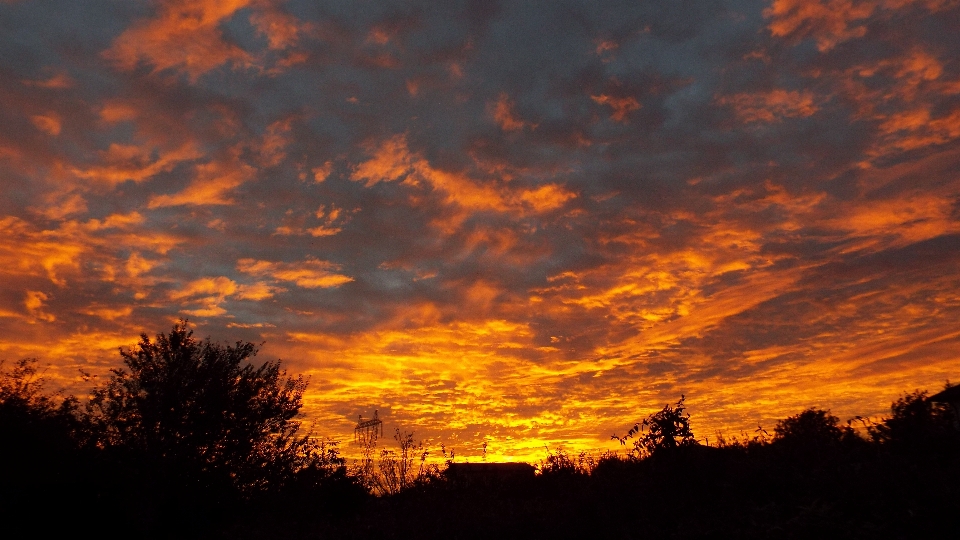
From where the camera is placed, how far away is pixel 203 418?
80.3 feet

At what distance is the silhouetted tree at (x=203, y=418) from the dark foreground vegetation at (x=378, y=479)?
52mm

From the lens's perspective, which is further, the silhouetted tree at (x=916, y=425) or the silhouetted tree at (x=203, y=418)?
the silhouetted tree at (x=203, y=418)

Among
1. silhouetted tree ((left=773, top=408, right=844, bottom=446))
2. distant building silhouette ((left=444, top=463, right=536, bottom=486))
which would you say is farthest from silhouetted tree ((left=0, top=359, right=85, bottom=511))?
silhouetted tree ((left=773, top=408, right=844, bottom=446))

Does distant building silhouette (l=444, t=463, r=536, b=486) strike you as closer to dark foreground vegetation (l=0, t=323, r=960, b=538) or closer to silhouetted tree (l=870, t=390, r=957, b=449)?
dark foreground vegetation (l=0, t=323, r=960, b=538)

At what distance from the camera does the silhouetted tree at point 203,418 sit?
23.5 metres

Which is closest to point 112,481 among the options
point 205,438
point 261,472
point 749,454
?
point 205,438

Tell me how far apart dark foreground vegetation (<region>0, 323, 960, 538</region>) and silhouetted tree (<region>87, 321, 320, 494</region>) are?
0.17 ft

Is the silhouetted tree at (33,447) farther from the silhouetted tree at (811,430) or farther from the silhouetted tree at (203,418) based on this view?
the silhouetted tree at (811,430)

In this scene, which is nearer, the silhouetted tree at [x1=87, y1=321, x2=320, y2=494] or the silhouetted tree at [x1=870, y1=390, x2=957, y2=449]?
the silhouetted tree at [x1=870, y1=390, x2=957, y2=449]

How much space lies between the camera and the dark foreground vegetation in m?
12.9

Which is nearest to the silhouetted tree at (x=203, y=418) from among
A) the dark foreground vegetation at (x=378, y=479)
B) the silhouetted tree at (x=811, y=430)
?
the dark foreground vegetation at (x=378, y=479)

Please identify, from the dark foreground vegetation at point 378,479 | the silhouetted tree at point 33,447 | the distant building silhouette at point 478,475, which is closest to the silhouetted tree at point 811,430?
the dark foreground vegetation at point 378,479

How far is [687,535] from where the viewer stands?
1264cm

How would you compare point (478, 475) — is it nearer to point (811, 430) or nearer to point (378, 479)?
point (378, 479)
